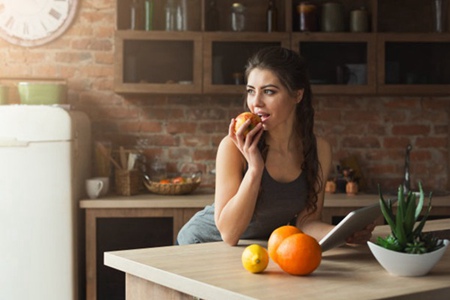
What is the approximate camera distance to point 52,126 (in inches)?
165

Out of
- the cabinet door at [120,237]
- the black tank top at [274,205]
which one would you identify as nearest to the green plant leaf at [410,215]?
the black tank top at [274,205]

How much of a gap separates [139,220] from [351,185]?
51.3 inches

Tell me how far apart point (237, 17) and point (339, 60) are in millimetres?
692

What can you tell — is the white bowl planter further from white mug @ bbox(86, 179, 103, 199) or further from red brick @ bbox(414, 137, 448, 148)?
red brick @ bbox(414, 137, 448, 148)

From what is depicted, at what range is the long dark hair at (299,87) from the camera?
271cm

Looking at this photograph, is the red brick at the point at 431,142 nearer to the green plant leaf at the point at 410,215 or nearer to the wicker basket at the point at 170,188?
the wicker basket at the point at 170,188

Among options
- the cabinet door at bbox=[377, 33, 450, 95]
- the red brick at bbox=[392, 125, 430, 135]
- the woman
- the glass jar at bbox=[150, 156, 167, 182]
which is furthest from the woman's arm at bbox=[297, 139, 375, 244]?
the red brick at bbox=[392, 125, 430, 135]

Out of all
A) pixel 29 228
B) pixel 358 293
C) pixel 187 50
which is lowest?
pixel 29 228

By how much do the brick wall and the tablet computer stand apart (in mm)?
2770

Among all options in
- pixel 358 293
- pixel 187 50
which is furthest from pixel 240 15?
pixel 358 293

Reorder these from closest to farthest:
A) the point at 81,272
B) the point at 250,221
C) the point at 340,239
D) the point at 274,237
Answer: the point at 274,237 → the point at 340,239 → the point at 250,221 → the point at 81,272

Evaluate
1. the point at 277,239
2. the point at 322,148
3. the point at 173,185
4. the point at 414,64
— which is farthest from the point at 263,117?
the point at 414,64

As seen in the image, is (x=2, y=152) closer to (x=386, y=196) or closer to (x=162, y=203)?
(x=162, y=203)

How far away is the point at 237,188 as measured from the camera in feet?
8.33
